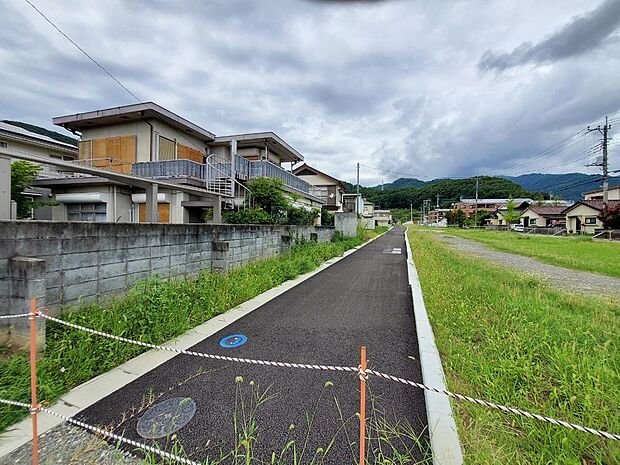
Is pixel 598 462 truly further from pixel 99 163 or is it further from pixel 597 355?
pixel 99 163

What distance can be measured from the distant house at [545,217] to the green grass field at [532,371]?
4958 cm

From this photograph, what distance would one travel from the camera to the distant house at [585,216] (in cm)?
3309

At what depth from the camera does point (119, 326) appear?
3467 mm

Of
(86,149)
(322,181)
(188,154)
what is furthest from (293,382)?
(322,181)

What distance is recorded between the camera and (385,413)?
2396 mm

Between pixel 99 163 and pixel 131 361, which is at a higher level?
pixel 99 163

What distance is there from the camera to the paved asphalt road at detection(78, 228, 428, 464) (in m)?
2.15

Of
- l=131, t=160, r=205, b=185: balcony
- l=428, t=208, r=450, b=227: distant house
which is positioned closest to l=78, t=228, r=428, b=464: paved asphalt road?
l=131, t=160, r=205, b=185: balcony

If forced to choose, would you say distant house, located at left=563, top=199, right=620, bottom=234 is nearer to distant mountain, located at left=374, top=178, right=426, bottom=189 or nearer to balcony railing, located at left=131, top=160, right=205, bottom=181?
balcony railing, located at left=131, top=160, right=205, bottom=181

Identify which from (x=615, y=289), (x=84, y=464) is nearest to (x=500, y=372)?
(x=84, y=464)

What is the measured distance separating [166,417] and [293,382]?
1.09 metres

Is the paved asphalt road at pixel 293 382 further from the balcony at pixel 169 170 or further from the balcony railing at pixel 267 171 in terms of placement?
the balcony railing at pixel 267 171

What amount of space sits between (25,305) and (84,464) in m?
1.82

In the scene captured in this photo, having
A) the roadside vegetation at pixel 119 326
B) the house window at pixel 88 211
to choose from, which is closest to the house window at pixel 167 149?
the house window at pixel 88 211
